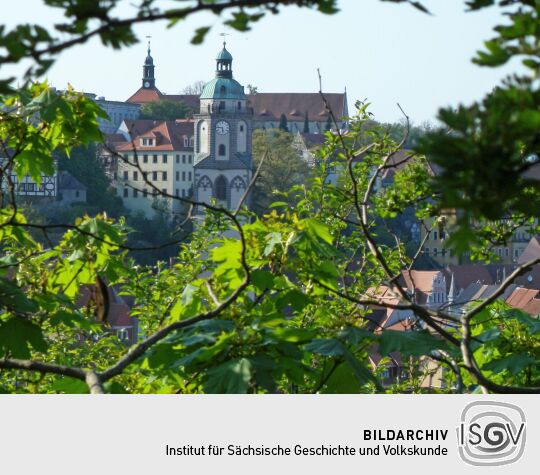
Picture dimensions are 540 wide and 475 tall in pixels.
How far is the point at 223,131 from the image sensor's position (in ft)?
383

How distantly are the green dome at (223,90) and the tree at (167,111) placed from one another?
14.7 meters

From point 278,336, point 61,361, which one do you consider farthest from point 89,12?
point 61,361

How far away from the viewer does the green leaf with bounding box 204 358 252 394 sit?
3.36 metres

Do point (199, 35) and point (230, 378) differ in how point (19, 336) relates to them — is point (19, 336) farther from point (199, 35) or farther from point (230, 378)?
point (199, 35)

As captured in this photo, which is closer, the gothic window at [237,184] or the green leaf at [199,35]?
the green leaf at [199,35]

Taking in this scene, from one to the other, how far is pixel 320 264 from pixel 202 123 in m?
112

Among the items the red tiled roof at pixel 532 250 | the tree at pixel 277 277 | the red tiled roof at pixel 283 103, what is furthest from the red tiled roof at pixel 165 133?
the tree at pixel 277 277

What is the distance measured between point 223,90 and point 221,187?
8.36m

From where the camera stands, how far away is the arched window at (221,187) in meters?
114

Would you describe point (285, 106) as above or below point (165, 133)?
above

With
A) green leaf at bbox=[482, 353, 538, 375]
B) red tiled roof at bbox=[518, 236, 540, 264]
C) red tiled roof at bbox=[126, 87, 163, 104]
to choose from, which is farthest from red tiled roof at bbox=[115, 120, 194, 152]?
green leaf at bbox=[482, 353, 538, 375]

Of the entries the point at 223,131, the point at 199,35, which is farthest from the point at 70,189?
the point at 199,35

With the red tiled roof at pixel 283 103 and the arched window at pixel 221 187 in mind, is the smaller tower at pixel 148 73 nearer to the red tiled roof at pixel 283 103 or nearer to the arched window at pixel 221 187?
the red tiled roof at pixel 283 103
